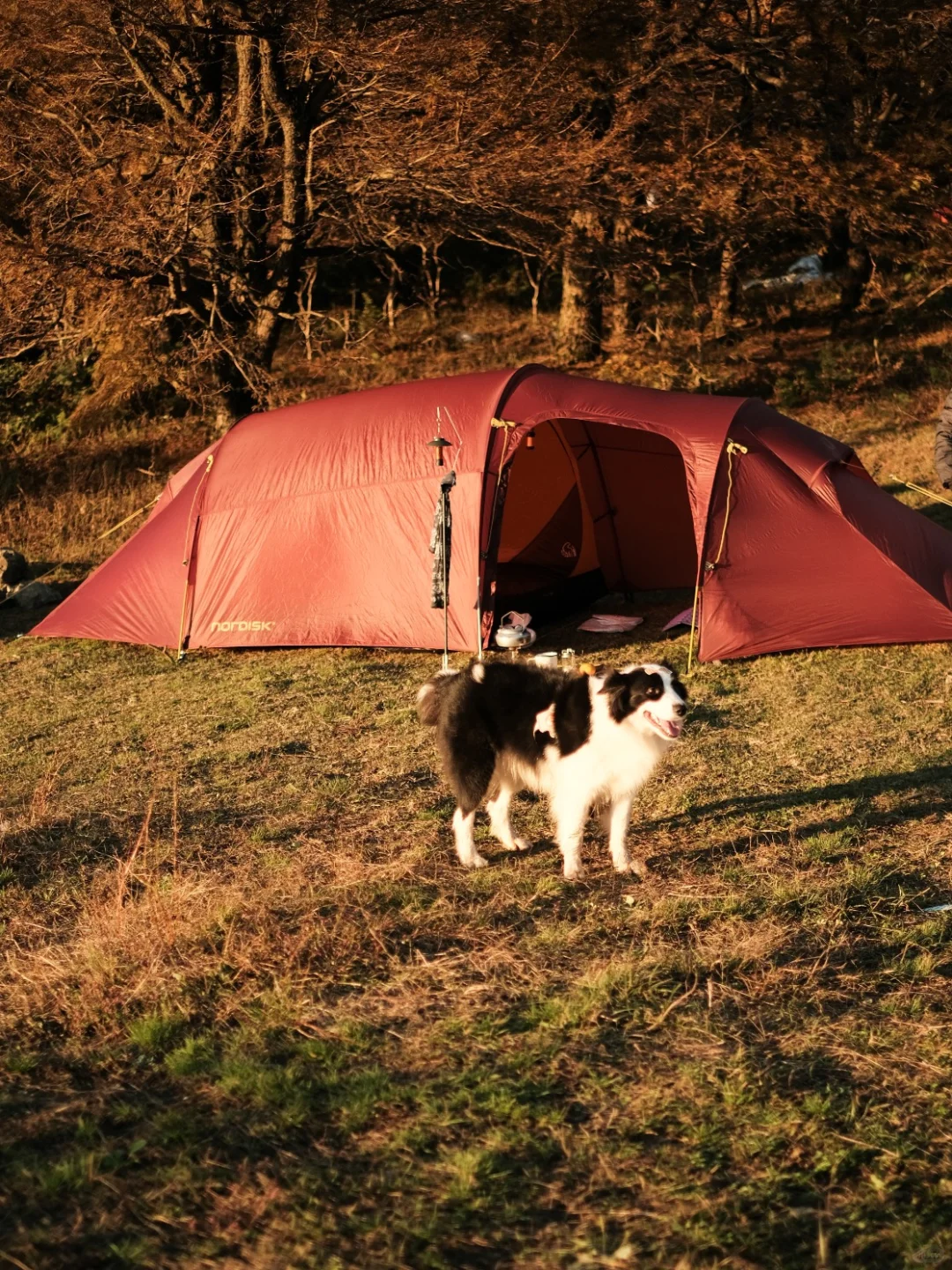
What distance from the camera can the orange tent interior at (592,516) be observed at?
11438 millimetres

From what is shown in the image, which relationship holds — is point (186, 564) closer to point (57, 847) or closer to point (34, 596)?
point (34, 596)

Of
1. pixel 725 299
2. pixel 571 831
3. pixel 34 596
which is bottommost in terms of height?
pixel 34 596

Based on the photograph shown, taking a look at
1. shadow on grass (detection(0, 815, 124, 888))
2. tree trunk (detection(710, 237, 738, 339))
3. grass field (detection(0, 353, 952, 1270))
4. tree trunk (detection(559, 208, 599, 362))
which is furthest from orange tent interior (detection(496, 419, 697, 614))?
tree trunk (detection(710, 237, 738, 339))

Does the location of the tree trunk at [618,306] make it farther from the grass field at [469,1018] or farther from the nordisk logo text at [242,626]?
the grass field at [469,1018]

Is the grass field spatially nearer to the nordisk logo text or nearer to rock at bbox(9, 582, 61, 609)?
the nordisk logo text

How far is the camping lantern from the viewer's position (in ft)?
32.1

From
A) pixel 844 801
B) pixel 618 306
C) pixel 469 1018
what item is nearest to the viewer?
pixel 469 1018

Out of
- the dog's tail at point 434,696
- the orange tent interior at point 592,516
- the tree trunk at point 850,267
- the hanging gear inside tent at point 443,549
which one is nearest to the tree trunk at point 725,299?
the tree trunk at point 850,267

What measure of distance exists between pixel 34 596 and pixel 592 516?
17.6 ft

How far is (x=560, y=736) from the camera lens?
5.80 metres

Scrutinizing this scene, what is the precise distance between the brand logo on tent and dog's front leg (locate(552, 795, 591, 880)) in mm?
5337

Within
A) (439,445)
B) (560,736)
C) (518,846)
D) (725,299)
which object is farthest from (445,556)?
(725,299)

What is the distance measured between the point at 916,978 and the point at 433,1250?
7.17ft

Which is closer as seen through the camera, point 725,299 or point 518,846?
point 518,846
